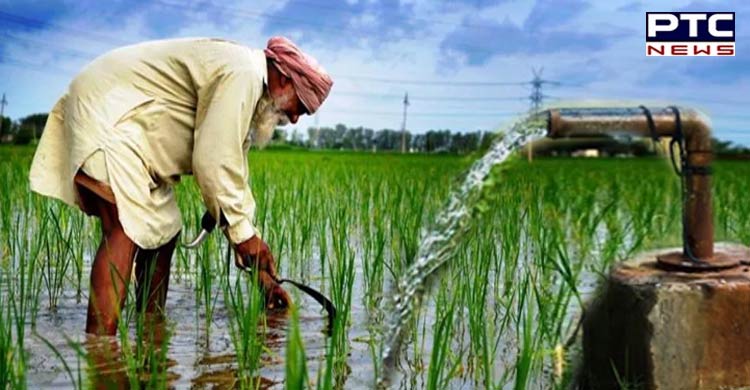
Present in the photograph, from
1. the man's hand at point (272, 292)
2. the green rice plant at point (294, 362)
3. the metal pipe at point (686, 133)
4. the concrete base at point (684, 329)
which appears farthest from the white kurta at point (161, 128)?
the green rice plant at point (294, 362)

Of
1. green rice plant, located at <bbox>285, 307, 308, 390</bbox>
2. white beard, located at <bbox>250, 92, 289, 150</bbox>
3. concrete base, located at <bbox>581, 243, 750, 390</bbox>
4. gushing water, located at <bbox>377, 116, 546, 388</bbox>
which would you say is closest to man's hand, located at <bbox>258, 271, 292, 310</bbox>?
gushing water, located at <bbox>377, 116, 546, 388</bbox>

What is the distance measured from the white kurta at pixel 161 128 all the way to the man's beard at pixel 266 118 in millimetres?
50

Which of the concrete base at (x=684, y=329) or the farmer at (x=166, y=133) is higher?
the farmer at (x=166, y=133)

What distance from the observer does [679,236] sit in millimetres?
3316

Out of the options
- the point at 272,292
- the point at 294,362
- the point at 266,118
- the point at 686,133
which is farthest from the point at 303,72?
the point at 294,362

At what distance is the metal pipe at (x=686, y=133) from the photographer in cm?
227

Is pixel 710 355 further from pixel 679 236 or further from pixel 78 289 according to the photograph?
pixel 78 289

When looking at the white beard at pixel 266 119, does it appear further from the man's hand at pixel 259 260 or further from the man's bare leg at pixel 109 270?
the man's bare leg at pixel 109 270

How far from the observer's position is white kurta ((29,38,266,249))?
2.94m

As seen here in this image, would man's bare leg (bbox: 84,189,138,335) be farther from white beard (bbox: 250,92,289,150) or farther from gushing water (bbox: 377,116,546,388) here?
gushing water (bbox: 377,116,546,388)

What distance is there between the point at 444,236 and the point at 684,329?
64 cm

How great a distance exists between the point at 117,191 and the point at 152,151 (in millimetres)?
211

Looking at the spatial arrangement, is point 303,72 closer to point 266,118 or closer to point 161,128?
point 266,118

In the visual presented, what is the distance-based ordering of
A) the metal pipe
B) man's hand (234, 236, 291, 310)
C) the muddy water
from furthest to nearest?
man's hand (234, 236, 291, 310) < the muddy water < the metal pipe
